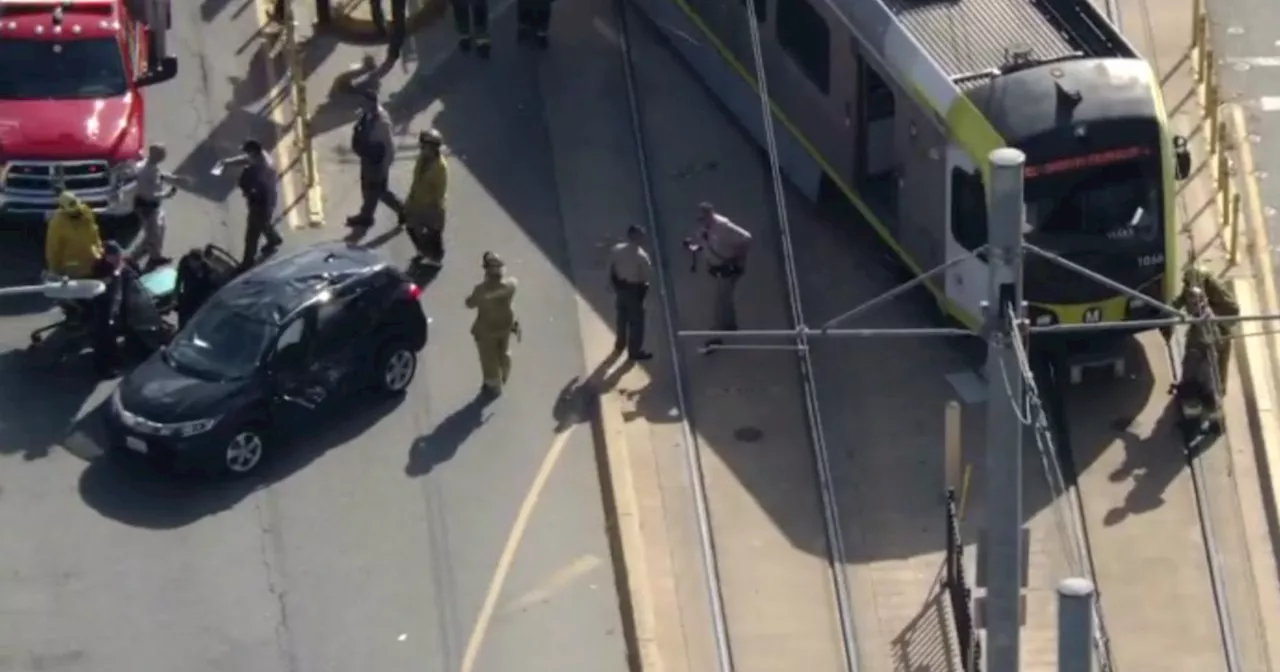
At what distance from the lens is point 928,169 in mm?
25922

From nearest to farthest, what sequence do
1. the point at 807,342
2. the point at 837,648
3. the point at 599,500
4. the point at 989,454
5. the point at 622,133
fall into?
1. the point at 989,454
2. the point at 837,648
3. the point at 599,500
4. the point at 807,342
5. the point at 622,133

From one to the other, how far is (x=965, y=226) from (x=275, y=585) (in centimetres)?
671

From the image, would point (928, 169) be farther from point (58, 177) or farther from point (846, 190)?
point (58, 177)

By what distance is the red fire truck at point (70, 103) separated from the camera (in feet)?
88.6

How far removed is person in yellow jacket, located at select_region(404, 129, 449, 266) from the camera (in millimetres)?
26797

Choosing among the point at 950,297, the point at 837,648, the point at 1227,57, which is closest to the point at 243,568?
the point at 837,648

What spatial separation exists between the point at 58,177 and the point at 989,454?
12.4 m

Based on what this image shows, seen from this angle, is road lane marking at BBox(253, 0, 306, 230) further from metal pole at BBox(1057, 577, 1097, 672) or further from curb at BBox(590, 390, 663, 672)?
metal pole at BBox(1057, 577, 1097, 672)

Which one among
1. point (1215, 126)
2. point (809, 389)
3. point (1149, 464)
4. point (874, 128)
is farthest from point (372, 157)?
point (1215, 126)

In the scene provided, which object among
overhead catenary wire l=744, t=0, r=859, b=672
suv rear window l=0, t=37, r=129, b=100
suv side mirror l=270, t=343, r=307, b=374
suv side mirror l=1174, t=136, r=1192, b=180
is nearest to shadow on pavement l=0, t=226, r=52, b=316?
suv rear window l=0, t=37, r=129, b=100

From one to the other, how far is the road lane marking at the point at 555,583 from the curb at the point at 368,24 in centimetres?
933

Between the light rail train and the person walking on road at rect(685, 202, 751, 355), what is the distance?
1.63 metres

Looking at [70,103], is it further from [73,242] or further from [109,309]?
[109,309]

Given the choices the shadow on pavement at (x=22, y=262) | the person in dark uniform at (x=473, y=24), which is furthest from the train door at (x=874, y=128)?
the shadow on pavement at (x=22, y=262)
